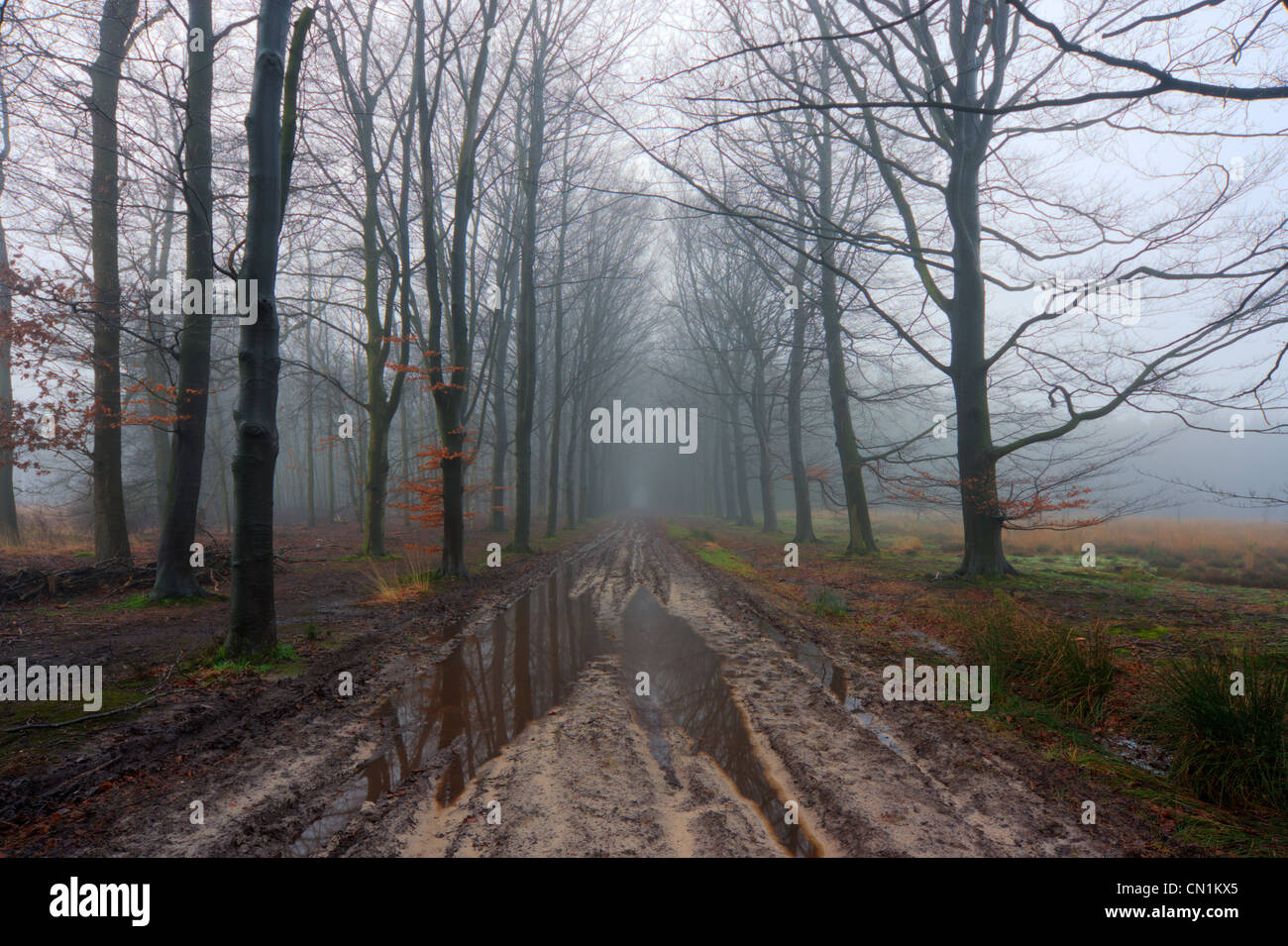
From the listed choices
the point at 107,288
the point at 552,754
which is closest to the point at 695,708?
the point at 552,754

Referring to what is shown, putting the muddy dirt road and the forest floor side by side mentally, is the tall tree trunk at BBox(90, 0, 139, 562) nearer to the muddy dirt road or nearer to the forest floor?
the forest floor

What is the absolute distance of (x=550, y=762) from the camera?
3496 mm


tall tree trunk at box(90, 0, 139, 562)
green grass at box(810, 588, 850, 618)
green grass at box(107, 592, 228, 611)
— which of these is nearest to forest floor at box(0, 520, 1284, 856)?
green grass at box(107, 592, 228, 611)

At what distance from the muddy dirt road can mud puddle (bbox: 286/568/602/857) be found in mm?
21

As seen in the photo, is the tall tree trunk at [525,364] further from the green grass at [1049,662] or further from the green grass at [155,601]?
the green grass at [1049,662]

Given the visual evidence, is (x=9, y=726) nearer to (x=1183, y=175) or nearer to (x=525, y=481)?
(x=1183, y=175)

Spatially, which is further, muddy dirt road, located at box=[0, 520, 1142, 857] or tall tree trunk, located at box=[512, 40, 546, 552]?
tall tree trunk, located at box=[512, 40, 546, 552]

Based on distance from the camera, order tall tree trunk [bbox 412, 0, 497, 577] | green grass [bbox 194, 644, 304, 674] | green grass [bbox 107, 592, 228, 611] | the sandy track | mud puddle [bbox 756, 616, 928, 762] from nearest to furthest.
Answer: the sandy track
mud puddle [bbox 756, 616, 928, 762]
green grass [bbox 194, 644, 304, 674]
green grass [bbox 107, 592, 228, 611]
tall tree trunk [bbox 412, 0, 497, 577]

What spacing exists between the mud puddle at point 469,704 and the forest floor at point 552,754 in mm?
23

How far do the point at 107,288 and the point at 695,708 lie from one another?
11.4 metres

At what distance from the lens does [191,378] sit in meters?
8.31

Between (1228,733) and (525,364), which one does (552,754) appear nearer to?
(1228,733)

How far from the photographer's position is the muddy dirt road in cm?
267

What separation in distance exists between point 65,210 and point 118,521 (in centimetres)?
632
